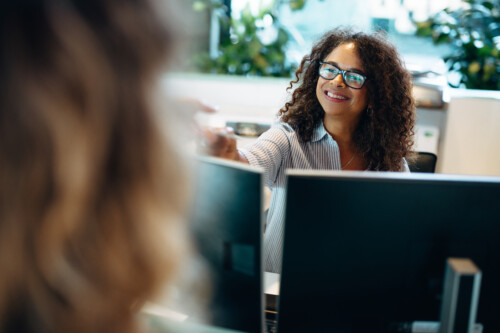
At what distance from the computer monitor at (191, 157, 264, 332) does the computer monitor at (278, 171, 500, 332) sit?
0.06 m

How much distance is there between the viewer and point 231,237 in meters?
0.86

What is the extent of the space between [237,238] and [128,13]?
50cm

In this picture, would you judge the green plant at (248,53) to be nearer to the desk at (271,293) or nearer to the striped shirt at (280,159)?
the striped shirt at (280,159)

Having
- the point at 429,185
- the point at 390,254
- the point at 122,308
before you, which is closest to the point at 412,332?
the point at 390,254

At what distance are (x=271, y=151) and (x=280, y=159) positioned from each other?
0.06 meters

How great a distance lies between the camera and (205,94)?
3680mm

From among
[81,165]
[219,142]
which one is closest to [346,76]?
[219,142]

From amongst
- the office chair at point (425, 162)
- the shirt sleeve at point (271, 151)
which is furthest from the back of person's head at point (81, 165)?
the office chair at point (425, 162)

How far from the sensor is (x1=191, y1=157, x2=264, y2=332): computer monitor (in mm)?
815

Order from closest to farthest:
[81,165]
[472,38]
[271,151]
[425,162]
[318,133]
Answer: [81,165], [271,151], [318,133], [425,162], [472,38]

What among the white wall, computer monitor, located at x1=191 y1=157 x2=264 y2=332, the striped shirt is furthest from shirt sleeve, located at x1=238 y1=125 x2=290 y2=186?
the white wall

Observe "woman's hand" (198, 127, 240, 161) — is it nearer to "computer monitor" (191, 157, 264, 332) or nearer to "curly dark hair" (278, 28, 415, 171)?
"computer monitor" (191, 157, 264, 332)

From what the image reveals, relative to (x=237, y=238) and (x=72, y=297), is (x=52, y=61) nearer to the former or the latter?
(x=72, y=297)

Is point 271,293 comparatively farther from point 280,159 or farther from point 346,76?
point 346,76
